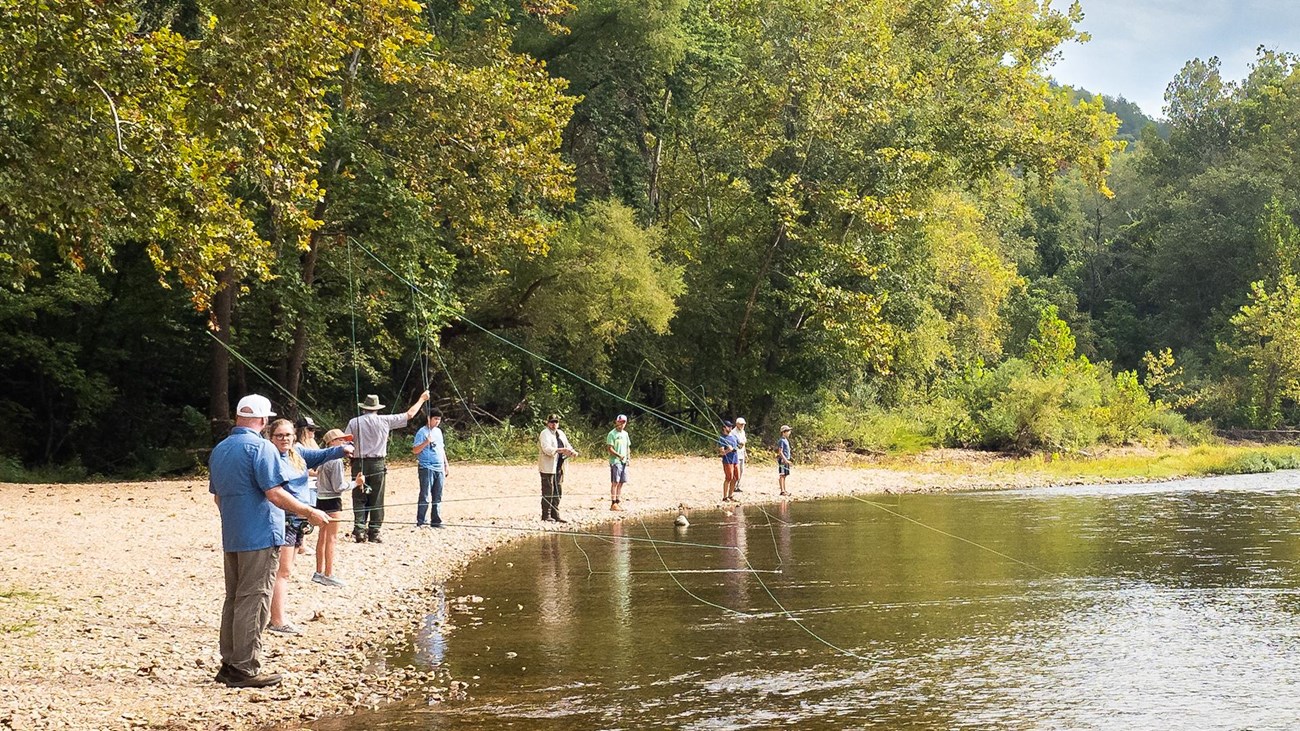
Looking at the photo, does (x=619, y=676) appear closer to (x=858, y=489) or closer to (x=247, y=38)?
(x=247, y=38)

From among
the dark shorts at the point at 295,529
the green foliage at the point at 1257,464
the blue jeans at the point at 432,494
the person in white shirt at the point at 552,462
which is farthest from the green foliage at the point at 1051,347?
the dark shorts at the point at 295,529

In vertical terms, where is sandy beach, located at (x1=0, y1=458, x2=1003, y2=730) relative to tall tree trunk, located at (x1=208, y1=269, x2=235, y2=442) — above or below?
below

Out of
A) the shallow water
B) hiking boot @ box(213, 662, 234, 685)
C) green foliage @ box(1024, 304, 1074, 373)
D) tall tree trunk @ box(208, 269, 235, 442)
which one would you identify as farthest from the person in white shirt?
green foliage @ box(1024, 304, 1074, 373)

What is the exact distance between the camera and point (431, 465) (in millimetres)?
16891

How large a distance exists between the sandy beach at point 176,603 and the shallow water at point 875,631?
0.56 meters

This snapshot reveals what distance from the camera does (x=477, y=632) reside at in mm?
11078

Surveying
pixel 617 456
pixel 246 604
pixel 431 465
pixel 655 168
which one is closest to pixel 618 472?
pixel 617 456

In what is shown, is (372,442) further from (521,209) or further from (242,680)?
(521,209)

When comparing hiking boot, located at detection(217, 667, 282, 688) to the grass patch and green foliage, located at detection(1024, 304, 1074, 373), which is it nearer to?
the grass patch

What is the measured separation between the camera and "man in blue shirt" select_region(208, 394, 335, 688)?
803 cm

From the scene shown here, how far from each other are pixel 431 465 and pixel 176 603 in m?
5.83

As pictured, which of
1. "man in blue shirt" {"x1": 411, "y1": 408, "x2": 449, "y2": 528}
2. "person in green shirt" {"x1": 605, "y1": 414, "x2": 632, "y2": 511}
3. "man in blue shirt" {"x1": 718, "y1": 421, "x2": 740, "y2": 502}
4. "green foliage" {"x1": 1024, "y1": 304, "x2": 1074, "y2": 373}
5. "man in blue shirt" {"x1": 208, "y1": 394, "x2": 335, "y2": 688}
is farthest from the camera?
"green foliage" {"x1": 1024, "y1": 304, "x2": 1074, "y2": 373}

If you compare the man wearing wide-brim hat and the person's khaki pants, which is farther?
the man wearing wide-brim hat

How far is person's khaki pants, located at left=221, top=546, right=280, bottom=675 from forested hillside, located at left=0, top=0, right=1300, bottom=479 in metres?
5.99
